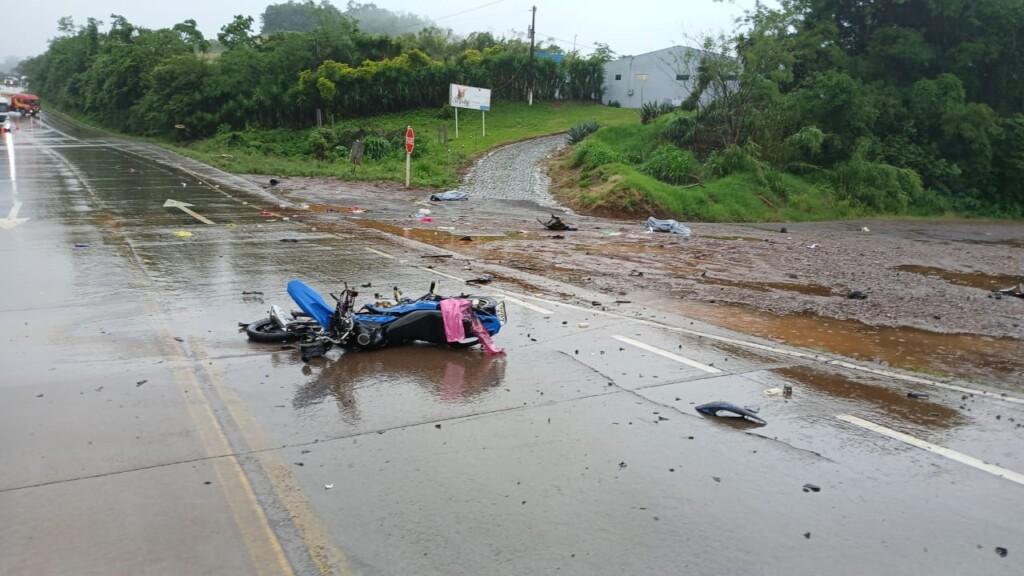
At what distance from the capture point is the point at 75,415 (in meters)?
5.84

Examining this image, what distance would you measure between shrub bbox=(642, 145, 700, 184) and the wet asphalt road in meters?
19.8

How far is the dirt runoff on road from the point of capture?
30.7 ft

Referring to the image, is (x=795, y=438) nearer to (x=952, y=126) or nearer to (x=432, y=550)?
(x=432, y=550)

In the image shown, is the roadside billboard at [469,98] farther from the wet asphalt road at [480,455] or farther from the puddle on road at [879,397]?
the puddle on road at [879,397]

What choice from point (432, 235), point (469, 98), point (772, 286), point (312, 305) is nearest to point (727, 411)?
point (312, 305)

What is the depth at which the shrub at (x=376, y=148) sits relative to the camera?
3550cm

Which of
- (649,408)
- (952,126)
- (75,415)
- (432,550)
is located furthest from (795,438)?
(952,126)

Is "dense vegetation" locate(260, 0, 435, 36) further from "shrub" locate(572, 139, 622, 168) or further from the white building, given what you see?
"shrub" locate(572, 139, 622, 168)

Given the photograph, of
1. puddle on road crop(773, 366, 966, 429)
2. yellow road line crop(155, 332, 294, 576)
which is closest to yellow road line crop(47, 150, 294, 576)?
yellow road line crop(155, 332, 294, 576)

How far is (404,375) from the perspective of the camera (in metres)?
7.14

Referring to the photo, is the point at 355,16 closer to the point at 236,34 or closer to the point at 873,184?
the point at 236,34

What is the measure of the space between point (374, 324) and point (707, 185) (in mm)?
22227

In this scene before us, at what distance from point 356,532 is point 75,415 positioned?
9.52 feet

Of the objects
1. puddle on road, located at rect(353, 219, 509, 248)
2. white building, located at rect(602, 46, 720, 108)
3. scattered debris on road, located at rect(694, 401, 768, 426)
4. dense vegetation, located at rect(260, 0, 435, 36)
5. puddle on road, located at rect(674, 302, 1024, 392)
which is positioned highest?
dense vegetation, located at rect(260, 0, 435, 36)
